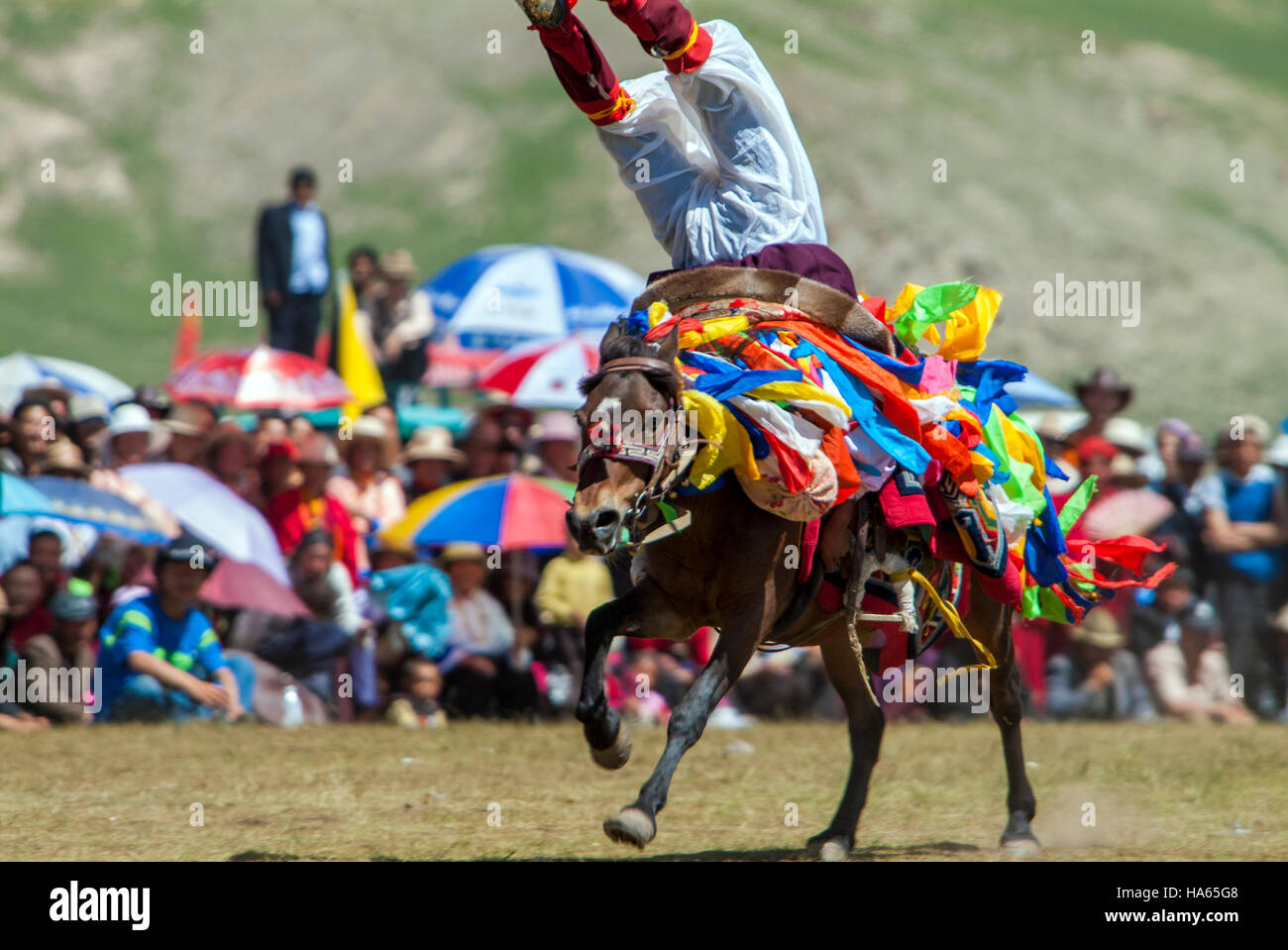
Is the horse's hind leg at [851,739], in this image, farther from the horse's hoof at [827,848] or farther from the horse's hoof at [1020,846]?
the horse's hoof at [1020,846]

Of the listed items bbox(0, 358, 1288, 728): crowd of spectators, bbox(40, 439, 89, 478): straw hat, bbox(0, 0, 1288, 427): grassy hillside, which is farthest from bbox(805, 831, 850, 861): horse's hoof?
bbox(0, 0, 1288, 427): grassy hillside

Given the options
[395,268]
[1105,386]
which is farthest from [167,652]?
[1105,386]

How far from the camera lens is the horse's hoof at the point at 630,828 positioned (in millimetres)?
5559

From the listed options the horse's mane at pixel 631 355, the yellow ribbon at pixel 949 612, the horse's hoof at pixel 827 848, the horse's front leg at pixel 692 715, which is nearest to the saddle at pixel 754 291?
the horse's mane at pixel 631 355

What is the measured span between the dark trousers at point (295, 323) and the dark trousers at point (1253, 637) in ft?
27.6

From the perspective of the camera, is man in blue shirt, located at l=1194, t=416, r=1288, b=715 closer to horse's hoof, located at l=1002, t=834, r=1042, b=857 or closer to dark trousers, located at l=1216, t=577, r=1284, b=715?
dark trousers, located at l=1216, t=577, r=1284, b=715

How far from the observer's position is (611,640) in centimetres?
619

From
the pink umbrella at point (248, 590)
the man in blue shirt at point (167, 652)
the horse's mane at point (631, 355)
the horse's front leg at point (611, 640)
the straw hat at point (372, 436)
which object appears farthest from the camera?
the straw hat at point (372, 436)

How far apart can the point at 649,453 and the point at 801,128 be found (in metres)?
42.0

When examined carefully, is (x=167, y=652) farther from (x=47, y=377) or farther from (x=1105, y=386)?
(x=1105, y=386)

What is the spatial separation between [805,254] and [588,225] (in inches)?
1472

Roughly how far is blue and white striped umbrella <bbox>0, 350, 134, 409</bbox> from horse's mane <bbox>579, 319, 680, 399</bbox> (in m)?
7.46

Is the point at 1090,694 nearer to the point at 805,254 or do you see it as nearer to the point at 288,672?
the point at 288,672

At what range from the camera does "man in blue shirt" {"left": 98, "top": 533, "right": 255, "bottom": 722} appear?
10305 millimetres
